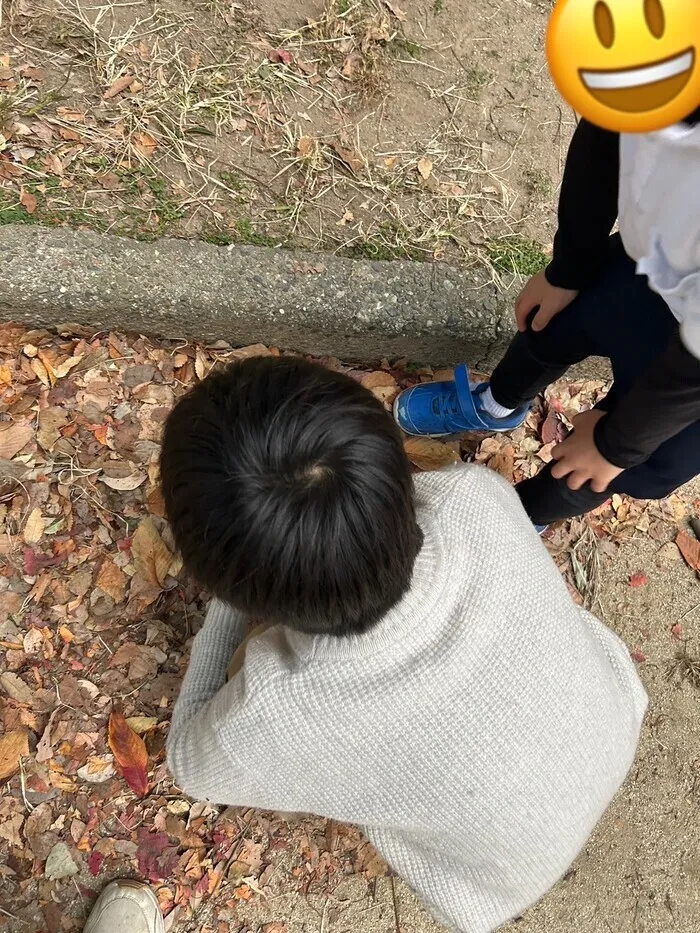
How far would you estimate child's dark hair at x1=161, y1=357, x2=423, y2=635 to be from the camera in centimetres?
97

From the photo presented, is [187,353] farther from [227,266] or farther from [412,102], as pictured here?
[412,102]

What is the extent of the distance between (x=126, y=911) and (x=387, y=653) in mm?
1236

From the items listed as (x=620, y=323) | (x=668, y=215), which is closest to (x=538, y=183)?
(x=620, y=323)

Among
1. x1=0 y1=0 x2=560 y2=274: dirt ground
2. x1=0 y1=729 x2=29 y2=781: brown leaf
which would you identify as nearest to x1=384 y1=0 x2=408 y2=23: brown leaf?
x1=0 y1=0 x2=560 y2=274: dirt ground

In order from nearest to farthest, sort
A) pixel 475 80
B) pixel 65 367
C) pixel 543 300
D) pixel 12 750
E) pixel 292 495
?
1. pixel 292 495
2. pixel 543 300
3. pixel 12 750
4. pixel 65 367
5. pixel 475 80

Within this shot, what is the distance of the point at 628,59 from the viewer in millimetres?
548

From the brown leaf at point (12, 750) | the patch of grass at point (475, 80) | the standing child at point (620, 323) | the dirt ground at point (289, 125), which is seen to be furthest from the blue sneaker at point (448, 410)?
the brown leaf at point (12, 750)

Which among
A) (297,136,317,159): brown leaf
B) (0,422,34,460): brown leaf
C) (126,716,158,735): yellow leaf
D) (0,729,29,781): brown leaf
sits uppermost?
(297,136,317,159): brown leaf

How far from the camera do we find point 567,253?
1530mm

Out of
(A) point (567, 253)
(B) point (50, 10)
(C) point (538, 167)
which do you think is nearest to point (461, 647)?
(A) point (567, 253)

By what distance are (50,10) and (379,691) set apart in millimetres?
2422

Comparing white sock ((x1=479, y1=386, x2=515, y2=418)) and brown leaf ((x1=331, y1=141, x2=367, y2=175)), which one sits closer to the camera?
white sock ((x1=479, y1=386, x2=515, y2=418))

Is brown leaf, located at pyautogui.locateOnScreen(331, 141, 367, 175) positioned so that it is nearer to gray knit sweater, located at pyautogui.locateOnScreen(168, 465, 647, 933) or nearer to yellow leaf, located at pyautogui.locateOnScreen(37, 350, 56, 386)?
yellow leaf, located at pyautogui.locateOnScreen(37, 350, 56, 386)

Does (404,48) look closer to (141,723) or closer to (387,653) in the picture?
(387,653)
